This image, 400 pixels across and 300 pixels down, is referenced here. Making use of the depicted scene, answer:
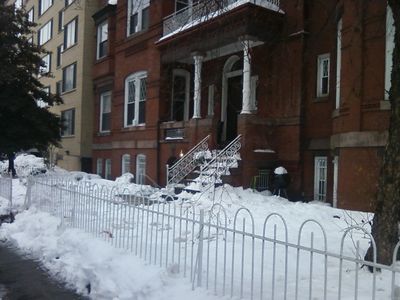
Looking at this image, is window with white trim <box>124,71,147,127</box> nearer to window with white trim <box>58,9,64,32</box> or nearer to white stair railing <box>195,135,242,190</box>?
white stair railing <box>195,135,242,190</box>

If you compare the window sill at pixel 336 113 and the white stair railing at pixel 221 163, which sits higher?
Result: the window sill at pixel 336 113

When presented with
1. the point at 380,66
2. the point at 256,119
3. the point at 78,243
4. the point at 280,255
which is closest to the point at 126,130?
the point at 256,119

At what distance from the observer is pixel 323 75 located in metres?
14.7

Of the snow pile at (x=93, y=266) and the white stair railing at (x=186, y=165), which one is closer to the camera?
the snow pile at (x=93, y=266)

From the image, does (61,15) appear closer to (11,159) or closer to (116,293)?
(11,159)

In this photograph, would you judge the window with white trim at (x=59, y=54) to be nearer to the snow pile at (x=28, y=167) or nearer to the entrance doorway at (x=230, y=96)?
the snow pile at (x=28, y=167)

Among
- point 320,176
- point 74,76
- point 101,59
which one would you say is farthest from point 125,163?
point 320,176

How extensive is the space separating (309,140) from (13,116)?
1269 cm

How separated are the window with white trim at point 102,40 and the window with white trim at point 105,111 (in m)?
2.36

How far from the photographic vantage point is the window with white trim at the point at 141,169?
21.3 meters

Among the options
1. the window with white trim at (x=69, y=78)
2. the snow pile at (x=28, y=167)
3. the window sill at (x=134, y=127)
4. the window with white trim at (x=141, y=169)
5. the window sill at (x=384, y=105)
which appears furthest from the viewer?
the window with white trim at (x=69, y=78)

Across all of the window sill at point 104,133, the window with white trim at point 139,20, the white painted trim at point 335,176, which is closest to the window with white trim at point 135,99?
the window with white trim at point 139,20

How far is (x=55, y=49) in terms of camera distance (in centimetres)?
3528

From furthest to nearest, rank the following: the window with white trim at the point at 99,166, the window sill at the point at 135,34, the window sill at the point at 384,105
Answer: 1. the window with white trim at the point at 99,166
2. the window sill at the point at 135,34
3. the window sill at the point at 384,105
